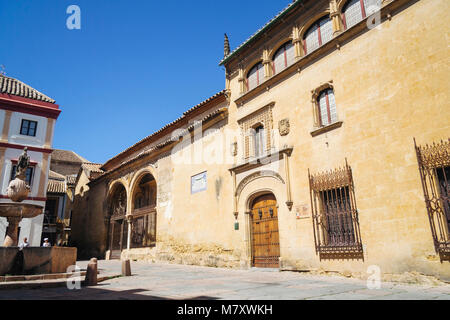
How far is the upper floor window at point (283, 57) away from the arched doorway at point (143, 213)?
35.0 feet

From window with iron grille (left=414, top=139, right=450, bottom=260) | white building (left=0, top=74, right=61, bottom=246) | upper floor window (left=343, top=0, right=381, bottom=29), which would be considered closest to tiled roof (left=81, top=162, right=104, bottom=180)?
white building (left=0, top=74, right=61, bottom=246)

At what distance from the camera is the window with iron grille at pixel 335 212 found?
851 centimetres

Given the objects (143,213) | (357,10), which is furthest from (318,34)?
(143,213)

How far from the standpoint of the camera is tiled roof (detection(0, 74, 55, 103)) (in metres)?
21.7

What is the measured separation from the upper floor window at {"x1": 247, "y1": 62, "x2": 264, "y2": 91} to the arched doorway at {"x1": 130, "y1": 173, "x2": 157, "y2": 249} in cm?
926

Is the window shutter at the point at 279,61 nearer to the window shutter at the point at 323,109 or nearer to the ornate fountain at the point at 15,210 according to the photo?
the window shutter at the point at 323,109

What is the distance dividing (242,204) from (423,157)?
650cm

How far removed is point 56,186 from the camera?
29.1 meters

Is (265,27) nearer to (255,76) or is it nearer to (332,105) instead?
(255,76)

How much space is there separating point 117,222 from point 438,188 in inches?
786

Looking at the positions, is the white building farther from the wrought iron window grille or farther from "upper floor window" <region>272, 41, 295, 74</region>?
the wrought iron window grille

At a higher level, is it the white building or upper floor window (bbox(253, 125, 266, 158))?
the white building
